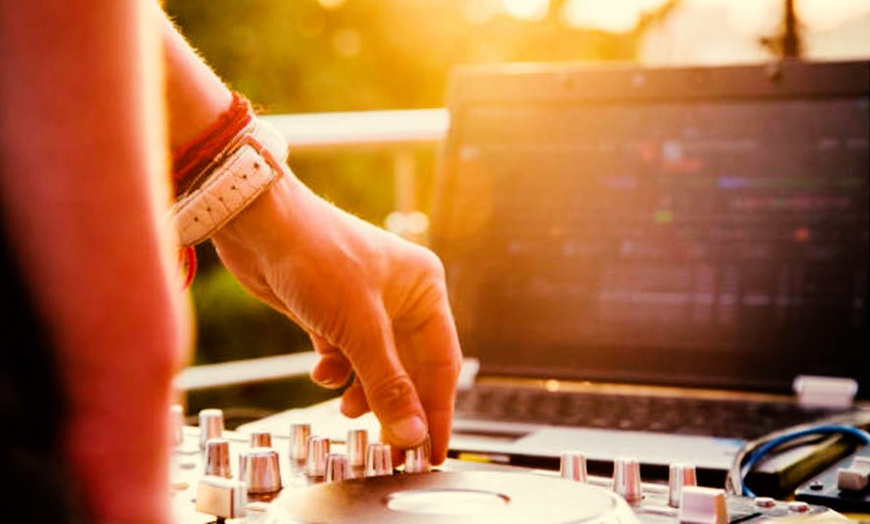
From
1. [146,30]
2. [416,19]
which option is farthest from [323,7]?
[146,30]

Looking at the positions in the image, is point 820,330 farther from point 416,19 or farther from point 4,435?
point 416,19

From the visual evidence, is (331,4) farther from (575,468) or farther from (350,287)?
(575,468)

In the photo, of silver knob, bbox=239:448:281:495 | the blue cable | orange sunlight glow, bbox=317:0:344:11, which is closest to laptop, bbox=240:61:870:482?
the blue cable

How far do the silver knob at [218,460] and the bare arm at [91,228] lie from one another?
382 millimetres

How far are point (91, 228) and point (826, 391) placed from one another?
0.99 metres

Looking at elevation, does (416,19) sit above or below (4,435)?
above

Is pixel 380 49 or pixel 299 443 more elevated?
pixel 380 49

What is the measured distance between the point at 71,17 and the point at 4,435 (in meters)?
0.10

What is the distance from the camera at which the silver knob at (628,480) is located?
63 cm

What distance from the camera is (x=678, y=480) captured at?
0.62m

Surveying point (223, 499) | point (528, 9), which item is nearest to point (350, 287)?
point (223, 499)

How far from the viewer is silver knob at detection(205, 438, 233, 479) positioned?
0.69m

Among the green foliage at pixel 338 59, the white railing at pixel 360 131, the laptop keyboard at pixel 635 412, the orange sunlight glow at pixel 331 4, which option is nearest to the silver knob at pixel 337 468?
the laptop keyboard at pixel 635 412

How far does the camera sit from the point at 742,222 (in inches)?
48.9
